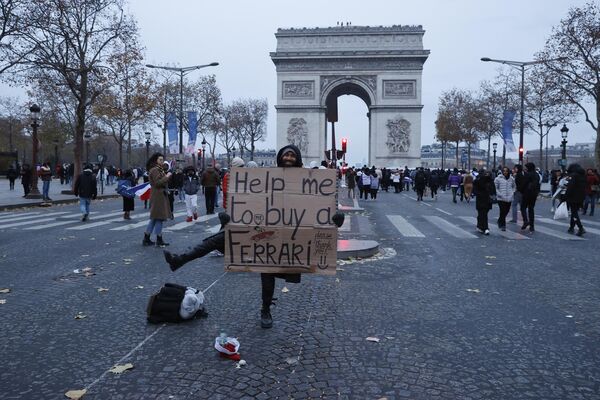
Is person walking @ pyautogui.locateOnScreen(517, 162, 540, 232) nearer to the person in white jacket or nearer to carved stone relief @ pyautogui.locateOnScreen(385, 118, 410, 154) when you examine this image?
the person in white jacket

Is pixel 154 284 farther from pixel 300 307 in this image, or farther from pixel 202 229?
pixel 202 229

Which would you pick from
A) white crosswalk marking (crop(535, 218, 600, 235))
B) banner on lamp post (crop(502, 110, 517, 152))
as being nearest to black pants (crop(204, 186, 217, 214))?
white crosswalk marking (crop(535, 218, 600, 235))

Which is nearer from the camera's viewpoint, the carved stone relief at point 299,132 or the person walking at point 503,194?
the person walking at point 503,194

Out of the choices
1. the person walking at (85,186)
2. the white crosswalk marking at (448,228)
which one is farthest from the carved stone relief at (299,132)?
the person walking at (85,186)

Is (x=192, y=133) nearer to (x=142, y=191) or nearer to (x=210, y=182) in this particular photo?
(x=210, y=182)

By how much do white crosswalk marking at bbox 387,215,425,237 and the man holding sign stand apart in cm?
874

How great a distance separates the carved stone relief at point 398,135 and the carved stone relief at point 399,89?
7.53ft

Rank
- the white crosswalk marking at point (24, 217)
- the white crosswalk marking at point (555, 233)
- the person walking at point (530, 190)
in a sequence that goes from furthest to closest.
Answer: the white crosswalk marking at point (24, 217) < the person walking at point (530, 190) < the white crosswalk marking at point (555, 233)

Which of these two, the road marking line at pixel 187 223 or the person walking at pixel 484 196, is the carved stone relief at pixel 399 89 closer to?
the road marking line at pixel 187 223

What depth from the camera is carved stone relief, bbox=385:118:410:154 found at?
51281mm

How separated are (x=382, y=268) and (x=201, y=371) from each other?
5.04 m

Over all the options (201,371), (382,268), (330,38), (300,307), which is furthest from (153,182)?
(330,38)

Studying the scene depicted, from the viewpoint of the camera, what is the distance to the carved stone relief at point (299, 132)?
5219 cm

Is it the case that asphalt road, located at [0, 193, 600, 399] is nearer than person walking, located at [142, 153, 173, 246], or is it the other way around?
asphalt road, located at [0, 193, 600, 399]
